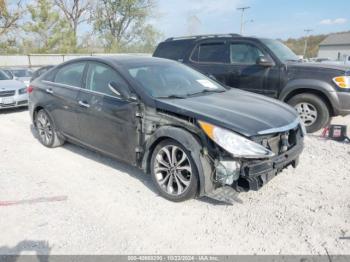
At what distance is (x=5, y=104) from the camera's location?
8.36m

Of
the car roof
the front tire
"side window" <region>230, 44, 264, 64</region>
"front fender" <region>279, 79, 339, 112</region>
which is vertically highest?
"side window" <region>230, 44, 264, 64</region>

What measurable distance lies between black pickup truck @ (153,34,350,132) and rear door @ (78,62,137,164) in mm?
3251

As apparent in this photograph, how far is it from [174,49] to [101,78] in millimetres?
4070

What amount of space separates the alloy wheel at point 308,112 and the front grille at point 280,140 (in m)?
2.76

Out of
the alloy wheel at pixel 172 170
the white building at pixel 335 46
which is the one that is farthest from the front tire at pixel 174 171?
the white building at pixel 335 46

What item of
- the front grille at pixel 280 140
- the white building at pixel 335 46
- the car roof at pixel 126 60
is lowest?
the front grille at pixel 280 140

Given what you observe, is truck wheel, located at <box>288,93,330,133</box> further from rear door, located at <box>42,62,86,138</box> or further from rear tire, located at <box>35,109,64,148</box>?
rear tire, located at <box>35,109,64,148</box>

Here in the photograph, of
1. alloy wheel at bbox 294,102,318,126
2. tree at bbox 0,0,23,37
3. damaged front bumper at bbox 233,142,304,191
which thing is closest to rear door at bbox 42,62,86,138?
damaged front bumper at bbox 233,142,304,191

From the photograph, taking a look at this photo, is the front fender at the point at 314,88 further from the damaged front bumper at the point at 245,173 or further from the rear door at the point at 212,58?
the damaged front bumper at the point at 245,173

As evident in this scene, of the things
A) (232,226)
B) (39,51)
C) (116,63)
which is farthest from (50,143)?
(39,51)

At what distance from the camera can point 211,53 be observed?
7332 mm

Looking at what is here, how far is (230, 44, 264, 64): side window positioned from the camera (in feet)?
22.0

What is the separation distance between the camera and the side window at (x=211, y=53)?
7168mm

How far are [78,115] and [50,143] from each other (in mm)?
1164
